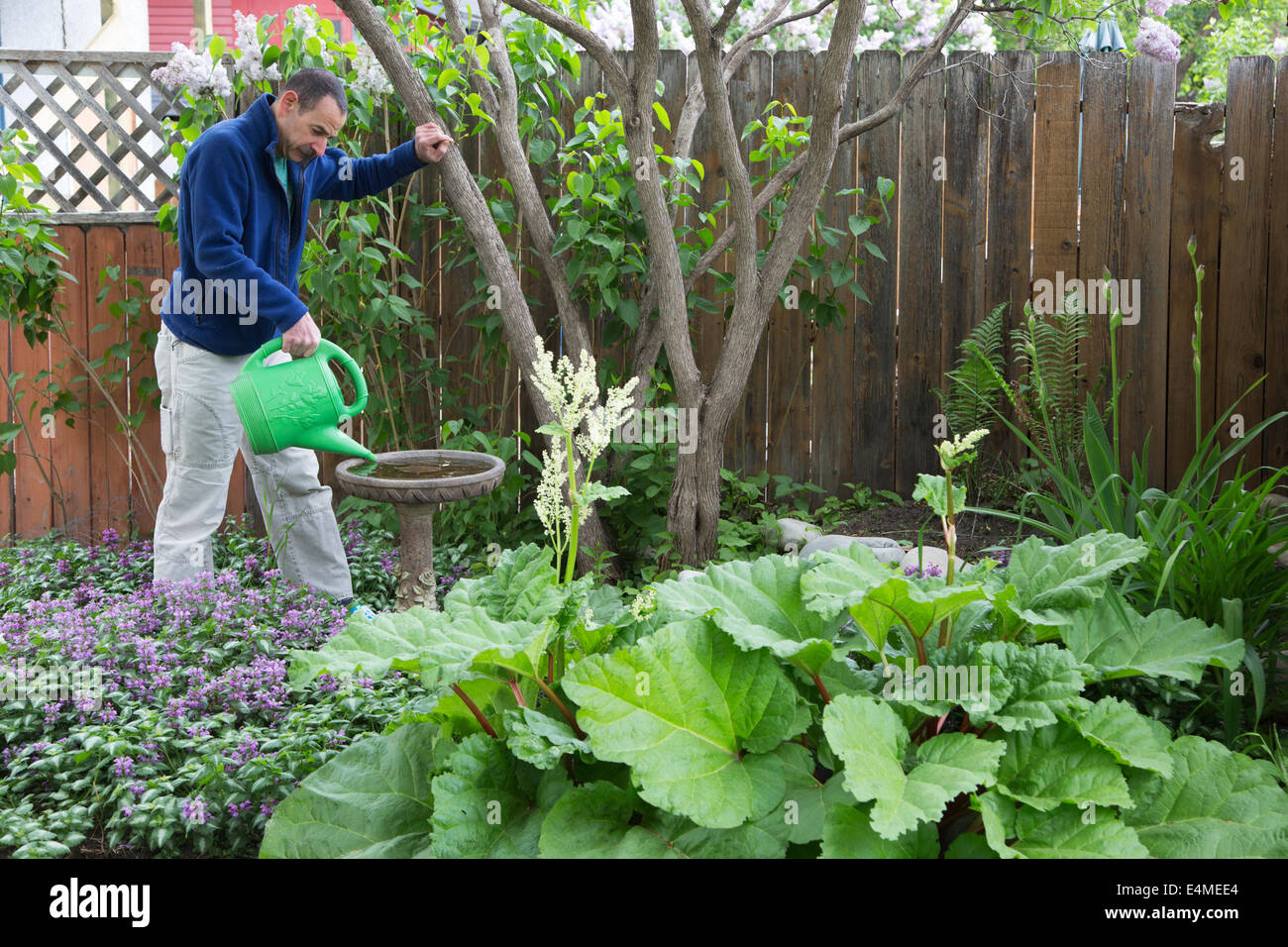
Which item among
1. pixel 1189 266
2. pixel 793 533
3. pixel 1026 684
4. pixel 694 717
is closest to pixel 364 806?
pixel 694 717

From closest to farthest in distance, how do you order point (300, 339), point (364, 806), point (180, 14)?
point (364, 806)
point (300, 339)
point (180, 14)

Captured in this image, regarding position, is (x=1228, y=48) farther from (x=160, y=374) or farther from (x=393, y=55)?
(x=160, y=374)

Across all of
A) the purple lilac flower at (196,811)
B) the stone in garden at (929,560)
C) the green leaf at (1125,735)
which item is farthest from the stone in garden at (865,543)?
the purple lilac flower at (196,811)

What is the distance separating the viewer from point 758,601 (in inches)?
67.4

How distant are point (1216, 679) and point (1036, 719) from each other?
94 centimetres

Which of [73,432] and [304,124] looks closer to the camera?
[304,124]

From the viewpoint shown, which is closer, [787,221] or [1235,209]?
[787,221]

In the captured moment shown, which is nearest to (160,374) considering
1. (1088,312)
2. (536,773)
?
(536,773)

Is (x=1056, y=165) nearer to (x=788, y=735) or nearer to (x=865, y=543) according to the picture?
(x=865, y=543)

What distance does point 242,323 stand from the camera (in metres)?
3.27

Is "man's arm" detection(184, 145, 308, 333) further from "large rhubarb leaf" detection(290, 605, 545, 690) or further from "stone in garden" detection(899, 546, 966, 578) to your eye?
"stone in garden" detection(899, 546, 966, 578)

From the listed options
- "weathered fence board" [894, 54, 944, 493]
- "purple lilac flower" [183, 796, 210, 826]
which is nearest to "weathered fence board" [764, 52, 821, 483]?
"weathered fence board" [894, 54, 944, 493]

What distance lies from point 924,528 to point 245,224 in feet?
8.41

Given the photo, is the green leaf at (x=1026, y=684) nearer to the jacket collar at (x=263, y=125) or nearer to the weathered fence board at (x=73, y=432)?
the jacket collar at (x=263, y=125)
